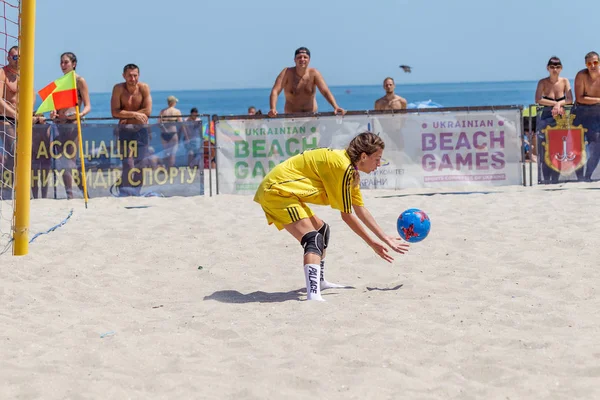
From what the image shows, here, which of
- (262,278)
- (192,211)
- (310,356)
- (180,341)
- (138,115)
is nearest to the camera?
(310,356)

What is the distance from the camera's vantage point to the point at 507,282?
595 centimetres

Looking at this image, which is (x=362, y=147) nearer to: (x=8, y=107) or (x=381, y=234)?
(x=381, y=234)

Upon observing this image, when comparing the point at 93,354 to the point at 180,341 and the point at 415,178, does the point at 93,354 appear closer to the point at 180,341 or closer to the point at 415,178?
the point at 180,341

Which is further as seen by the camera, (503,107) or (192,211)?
(503,107)

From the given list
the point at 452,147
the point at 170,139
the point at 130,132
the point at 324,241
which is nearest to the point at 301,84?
the point at 170,139

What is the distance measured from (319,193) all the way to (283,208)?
266mm

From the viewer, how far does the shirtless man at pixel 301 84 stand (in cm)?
1096

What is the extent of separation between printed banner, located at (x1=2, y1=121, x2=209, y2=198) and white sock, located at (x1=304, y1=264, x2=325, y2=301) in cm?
553

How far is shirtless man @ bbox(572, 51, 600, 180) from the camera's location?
10.8 metres

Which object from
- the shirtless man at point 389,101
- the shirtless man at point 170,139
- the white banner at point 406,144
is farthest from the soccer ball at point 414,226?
the shirtless man at point 389,101

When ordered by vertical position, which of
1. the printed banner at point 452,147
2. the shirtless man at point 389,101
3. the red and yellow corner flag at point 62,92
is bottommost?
the printed banner at point 452,147

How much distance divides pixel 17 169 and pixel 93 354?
317 cm

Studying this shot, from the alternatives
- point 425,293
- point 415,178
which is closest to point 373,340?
point 425,293

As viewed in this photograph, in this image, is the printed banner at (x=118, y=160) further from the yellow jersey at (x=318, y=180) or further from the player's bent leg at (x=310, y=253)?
the player's bent leg at (x=310, y=253)
